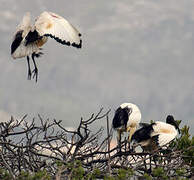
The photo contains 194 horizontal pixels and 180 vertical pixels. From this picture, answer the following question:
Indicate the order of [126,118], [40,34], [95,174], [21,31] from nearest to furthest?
[95,174]
[40,34]
[21,31]
[126,118]

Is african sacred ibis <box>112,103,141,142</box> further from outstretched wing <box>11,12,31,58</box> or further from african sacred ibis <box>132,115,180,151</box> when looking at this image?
outstretched wing <box>11,12,31,58</box>

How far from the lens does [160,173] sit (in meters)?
6.40

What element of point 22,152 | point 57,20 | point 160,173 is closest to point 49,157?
point 22,152

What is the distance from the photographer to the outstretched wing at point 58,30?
891 cm

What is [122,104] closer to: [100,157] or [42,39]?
[42,39]

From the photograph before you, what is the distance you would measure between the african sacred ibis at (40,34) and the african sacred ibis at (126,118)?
2.36m

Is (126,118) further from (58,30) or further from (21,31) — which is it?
(21,31)

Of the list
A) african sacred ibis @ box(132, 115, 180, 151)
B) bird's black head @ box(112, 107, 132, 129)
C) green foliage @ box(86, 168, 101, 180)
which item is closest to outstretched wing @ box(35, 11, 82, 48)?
bird's black head @ box(112, 107, 132, 129)

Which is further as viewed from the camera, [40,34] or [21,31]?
[21,31]

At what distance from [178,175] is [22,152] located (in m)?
2.29

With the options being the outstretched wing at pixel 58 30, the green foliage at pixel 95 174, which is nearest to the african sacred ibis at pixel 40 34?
the outstretched wing at pixel 58 30

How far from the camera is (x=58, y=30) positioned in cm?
908

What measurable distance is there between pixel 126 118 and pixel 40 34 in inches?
123

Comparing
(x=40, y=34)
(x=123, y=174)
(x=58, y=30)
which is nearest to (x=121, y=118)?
(x=58, y=30)
